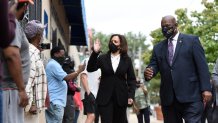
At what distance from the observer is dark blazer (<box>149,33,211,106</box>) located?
22.5ft

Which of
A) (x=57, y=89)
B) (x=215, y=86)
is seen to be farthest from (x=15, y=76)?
(x=57, y=89)

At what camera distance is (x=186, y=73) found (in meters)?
6.91

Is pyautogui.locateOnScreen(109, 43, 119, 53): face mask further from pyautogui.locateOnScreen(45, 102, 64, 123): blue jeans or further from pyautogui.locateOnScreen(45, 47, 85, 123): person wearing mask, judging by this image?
pyautogui.locateOnScreen(45, 102, 64, 123): blue jeans

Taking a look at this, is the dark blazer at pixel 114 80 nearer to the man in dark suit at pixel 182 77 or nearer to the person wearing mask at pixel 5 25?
the man in dark suit at pixel 182 77

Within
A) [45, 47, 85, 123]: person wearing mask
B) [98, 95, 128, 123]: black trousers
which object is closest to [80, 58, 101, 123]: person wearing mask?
[45, 47, 85, 123]: person wearing mask

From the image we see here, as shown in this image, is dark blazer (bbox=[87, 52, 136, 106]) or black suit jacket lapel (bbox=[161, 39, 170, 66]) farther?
dark blazer (bbox=[87, 52, 136, 106])

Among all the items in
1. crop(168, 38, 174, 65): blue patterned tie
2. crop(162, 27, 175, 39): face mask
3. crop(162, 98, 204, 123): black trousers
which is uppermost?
crop(162, 27, 175, 39): face mask

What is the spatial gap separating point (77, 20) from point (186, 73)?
1534 centimetres

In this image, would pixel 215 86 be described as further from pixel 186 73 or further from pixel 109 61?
pixel 109 61

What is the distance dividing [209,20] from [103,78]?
26.7 m

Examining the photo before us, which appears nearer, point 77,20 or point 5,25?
point 5,25

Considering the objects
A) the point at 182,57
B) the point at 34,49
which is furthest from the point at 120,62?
the point at 34,49

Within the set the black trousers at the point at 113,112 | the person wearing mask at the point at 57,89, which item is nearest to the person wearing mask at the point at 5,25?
the black trousers at the point at 113,112

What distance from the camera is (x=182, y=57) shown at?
694 centimetres
